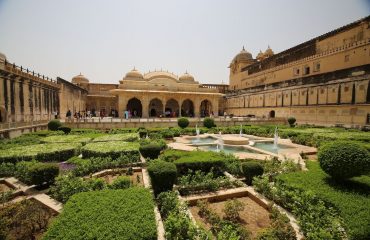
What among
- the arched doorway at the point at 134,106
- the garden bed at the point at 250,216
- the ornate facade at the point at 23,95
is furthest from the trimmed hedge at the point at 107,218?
the arched doorway at the point at 134,106

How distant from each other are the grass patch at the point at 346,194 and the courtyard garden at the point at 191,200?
0.8 inches

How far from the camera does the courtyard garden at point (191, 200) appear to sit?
Answer: 13.2 ft

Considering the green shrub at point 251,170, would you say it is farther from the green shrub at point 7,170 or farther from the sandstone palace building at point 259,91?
the sandstone palace building at point 259,91

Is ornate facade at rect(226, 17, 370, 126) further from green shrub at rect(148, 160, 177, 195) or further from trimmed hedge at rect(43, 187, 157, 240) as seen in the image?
trimmed hedge at rect(43, 187, 157, 240)

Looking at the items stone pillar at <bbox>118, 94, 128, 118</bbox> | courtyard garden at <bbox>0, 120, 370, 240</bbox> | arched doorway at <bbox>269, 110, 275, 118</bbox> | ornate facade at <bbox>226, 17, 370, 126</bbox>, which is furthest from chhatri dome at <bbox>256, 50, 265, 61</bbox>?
courtyard garden at <bbox>0, 120, 370, 240</bbox>

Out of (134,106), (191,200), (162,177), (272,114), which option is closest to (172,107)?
(134,106)

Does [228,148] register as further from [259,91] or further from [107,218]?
[259,91]

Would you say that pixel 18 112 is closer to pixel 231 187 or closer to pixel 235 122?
pixel 231 187

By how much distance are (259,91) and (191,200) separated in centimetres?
3549

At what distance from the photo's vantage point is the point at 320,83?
Result: 2698 cm

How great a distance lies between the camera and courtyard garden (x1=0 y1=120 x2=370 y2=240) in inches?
159

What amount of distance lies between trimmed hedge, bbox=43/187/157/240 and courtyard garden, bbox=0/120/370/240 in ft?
0.06

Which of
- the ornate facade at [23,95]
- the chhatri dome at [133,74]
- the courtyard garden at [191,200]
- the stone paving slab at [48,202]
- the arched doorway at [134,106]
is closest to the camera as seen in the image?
the courtyard garden at [191,200]

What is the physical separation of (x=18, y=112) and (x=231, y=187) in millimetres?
20680
